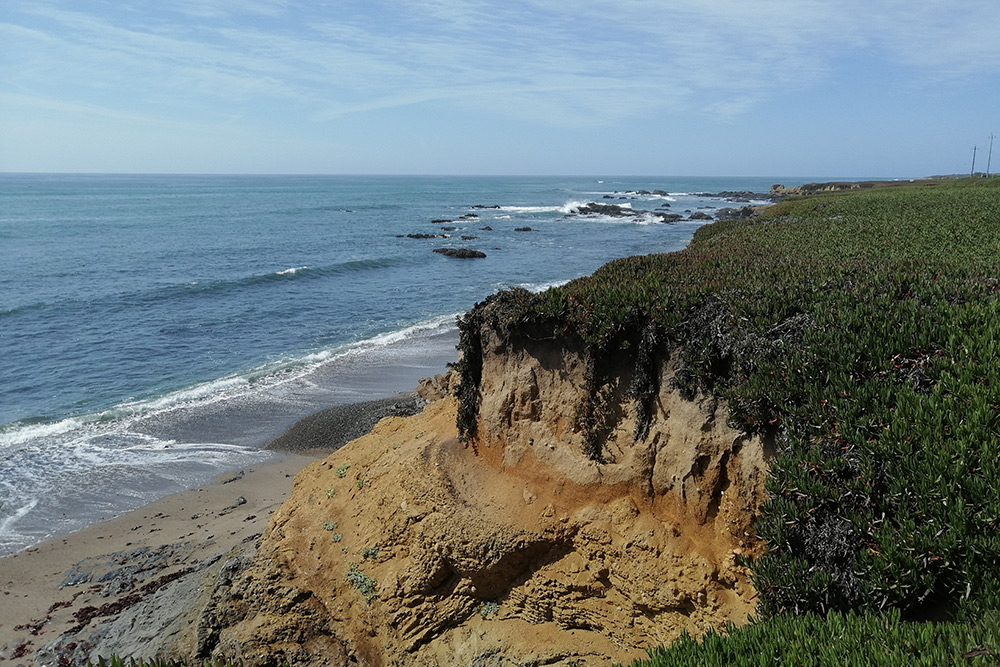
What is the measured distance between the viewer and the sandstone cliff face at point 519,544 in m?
7.54

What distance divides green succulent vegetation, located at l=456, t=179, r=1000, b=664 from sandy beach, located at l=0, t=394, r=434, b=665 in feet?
20.1

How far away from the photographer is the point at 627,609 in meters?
7.96

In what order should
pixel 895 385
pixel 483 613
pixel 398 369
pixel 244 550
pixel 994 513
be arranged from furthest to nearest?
pixel 398 369
pixel 244 550
pixel 483 613
pixel 895 385
pixel 994 513

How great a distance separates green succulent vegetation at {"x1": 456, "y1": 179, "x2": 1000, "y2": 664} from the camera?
5383mm

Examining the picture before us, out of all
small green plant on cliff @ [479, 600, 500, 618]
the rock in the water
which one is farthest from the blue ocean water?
small green plant on cliff @ [479, 600, 500, 618]

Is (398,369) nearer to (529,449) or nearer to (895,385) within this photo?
(529,449)

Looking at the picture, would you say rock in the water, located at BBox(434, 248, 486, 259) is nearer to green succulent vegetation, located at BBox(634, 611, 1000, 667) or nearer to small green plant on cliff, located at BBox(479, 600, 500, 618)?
small green plant on cliff, located at BBox(479, 600, 500, 618)

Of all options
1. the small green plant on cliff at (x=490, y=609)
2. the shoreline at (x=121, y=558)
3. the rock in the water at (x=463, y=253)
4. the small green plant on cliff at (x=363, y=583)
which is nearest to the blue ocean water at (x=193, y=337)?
the shoreline at (x=121, y=558)

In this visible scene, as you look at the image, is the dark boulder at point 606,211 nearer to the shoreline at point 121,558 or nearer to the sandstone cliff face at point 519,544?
the shoreline at point 121,558

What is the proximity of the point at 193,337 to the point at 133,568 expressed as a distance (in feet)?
59.7

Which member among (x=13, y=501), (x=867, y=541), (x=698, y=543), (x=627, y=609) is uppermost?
(x=867, y=541)

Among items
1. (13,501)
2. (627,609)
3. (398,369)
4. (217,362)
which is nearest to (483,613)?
(627,609)

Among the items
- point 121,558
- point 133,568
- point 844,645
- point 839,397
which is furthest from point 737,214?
point 844,645

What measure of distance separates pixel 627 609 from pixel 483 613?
199 cm
